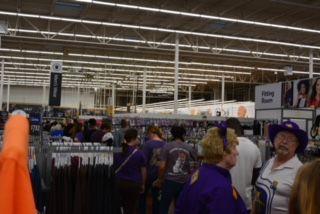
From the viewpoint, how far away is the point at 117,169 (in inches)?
229

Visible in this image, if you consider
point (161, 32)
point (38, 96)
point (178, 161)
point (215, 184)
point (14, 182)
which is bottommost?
point (178, 161)

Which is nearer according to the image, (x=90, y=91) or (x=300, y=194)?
(x=300, y=194)

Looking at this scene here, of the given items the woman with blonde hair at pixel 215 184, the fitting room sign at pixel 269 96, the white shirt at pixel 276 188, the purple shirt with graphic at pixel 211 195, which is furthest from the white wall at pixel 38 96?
the purple shirt with graphic at pixel 211 195

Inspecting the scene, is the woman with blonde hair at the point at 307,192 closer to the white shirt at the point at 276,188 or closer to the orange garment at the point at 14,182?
the orange garment at the point at 14,182

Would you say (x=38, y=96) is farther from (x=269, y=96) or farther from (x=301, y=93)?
(x=301, y=93)

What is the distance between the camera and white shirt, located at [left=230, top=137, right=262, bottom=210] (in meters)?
4.14

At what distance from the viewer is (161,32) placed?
18.8 metres

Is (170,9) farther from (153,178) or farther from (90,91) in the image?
(90,91)

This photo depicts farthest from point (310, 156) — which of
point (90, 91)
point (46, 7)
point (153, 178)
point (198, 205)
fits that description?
point (90, 91)

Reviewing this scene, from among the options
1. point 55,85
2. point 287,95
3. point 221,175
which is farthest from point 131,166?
point 55,85

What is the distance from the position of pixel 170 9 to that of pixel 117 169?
31.7ft

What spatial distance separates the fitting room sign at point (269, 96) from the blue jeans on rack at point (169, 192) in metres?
4.73

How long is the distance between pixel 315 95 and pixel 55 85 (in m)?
9.61

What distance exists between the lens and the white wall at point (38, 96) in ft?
141
